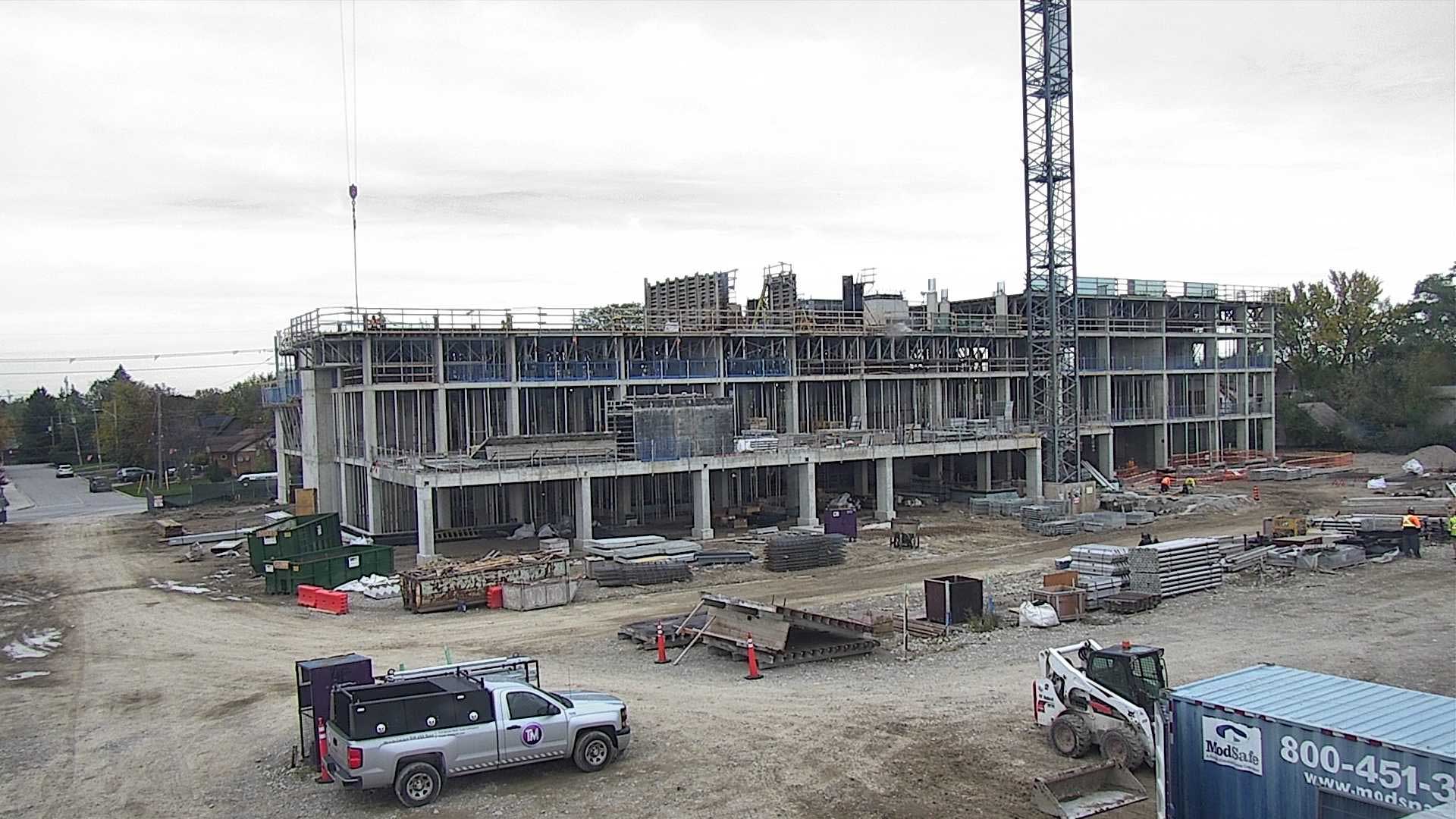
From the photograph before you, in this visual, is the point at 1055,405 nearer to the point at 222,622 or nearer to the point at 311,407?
the point at 311,407

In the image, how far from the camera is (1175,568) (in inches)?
1046

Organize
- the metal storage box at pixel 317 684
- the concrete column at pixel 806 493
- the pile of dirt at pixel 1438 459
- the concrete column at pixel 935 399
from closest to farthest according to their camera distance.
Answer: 1. the metal storage box at pixel 317 684
2. the concrete column at pixel 806 493
3. the concrete column at pixel 935 399
4. the pile of dirt at pixel 1438 459

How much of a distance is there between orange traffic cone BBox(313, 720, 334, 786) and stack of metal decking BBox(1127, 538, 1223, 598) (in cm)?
1825

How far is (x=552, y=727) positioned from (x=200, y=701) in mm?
8072

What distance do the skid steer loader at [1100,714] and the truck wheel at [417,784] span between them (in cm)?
719

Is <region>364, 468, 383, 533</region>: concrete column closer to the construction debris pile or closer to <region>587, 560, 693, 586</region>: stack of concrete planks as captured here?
the construction debris pile

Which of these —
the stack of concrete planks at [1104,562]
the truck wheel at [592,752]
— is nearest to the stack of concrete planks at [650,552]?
the stack of concrete planks at [1104,562]

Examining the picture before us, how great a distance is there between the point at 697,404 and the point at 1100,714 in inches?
1012

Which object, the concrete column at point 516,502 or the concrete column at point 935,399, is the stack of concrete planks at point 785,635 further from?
the concrete column at point 935,399

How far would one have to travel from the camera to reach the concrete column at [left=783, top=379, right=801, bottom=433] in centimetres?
5078

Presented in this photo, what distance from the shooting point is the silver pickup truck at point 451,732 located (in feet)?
44.4

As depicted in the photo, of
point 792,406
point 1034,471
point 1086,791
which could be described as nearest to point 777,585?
point 1086,791

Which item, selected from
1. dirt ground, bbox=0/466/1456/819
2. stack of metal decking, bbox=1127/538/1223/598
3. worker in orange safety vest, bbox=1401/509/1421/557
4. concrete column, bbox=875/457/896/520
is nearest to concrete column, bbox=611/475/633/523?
concrete column, bbox=875/457/896/520

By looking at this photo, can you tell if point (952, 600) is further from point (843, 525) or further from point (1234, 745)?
point (843, 525)
